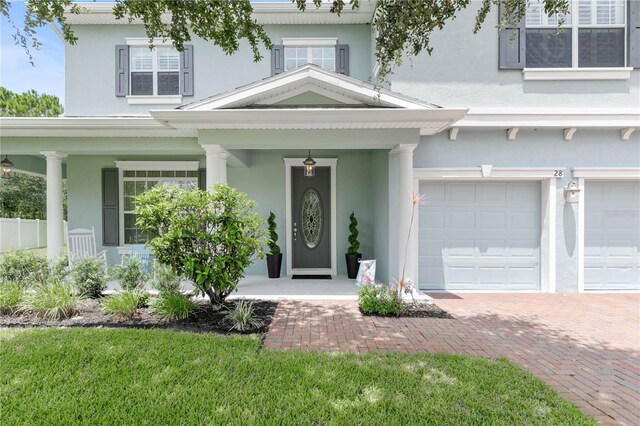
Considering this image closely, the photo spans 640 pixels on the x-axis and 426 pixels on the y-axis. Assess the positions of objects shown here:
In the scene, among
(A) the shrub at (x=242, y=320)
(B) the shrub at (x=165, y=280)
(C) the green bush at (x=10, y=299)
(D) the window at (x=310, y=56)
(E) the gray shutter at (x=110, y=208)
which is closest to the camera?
(A) the shrub at (x=242, y=320)

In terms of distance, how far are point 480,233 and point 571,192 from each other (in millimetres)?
2018

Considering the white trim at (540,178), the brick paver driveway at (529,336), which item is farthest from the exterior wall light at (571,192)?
the brick paver driveway at (529,336)

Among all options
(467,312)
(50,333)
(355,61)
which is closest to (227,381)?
(50,333)

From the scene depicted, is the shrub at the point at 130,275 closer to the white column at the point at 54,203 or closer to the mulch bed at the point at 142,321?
the mulch bed at the point at 142,321

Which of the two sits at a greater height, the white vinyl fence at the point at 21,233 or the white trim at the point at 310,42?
the white trim at the point at 310,42

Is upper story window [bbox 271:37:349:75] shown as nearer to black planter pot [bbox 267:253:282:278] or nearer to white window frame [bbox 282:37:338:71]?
white window frame [bbox 282:37:338:71]

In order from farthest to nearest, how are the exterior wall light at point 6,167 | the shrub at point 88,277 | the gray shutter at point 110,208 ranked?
1. the gray shutter at point 110,208
2. the exterior wall light at point 6,167
3. the shrub at point 88,277

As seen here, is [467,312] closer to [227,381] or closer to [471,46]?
[227,381]

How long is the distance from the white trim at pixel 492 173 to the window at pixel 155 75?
682cm

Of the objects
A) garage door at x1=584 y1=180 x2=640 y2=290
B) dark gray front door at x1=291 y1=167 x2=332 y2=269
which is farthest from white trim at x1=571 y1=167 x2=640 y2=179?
dark gray front door at x1=291 y1=167 x2=332 y2=269

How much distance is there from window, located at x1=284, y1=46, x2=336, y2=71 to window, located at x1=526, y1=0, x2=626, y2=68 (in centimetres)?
458

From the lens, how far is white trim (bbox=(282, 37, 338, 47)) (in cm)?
870

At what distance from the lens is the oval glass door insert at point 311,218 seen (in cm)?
870

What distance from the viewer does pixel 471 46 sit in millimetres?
6859
